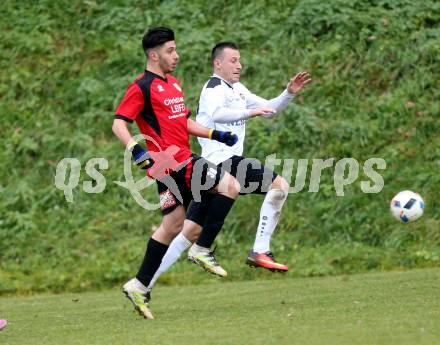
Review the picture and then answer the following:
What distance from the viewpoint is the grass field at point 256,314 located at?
5.90m

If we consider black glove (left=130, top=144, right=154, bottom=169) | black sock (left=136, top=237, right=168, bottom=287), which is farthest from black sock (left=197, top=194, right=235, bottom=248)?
black glove (left=130, top=144, right=154, bottom=169)

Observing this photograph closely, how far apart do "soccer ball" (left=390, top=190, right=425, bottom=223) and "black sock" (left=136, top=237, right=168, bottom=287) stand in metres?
3.39

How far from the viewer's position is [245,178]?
8.54 metres

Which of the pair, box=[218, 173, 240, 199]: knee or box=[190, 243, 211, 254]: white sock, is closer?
box=[218, 173, 240, 199]: knee

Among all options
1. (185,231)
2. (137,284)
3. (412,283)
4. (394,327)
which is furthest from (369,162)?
(394,327)

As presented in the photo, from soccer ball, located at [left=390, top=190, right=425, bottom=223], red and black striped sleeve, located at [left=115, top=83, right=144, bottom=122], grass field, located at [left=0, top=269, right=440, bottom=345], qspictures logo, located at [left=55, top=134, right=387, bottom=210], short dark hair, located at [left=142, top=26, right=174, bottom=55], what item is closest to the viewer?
grass field, located at [left=0, top=269, right=440, bottom=345]

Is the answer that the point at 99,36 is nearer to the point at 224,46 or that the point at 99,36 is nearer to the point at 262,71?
the point at 262,71

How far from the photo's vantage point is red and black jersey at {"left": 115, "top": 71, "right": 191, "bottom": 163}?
7.42 metres

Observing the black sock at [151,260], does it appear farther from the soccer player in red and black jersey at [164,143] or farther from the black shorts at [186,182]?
the black shorts at [186,182]

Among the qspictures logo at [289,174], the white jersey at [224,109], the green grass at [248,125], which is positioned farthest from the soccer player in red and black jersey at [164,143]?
the green grass at [248,125]

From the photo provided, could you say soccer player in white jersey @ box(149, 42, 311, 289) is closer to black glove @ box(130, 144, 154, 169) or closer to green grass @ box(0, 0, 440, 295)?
black glove @ box(130, 144, 154, 169)

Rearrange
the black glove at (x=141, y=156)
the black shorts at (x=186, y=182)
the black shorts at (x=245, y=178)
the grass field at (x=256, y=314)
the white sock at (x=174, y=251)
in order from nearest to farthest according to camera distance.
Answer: the grass field at (x=256, y=314) < the black glove at (x=141, y=156) < the black shorts at (x=186, y=182) < the white sock at (x=174, y=251) < the black shorts at (x=245, y=178)

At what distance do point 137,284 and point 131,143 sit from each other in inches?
47.5

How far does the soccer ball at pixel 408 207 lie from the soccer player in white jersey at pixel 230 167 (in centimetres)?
190
